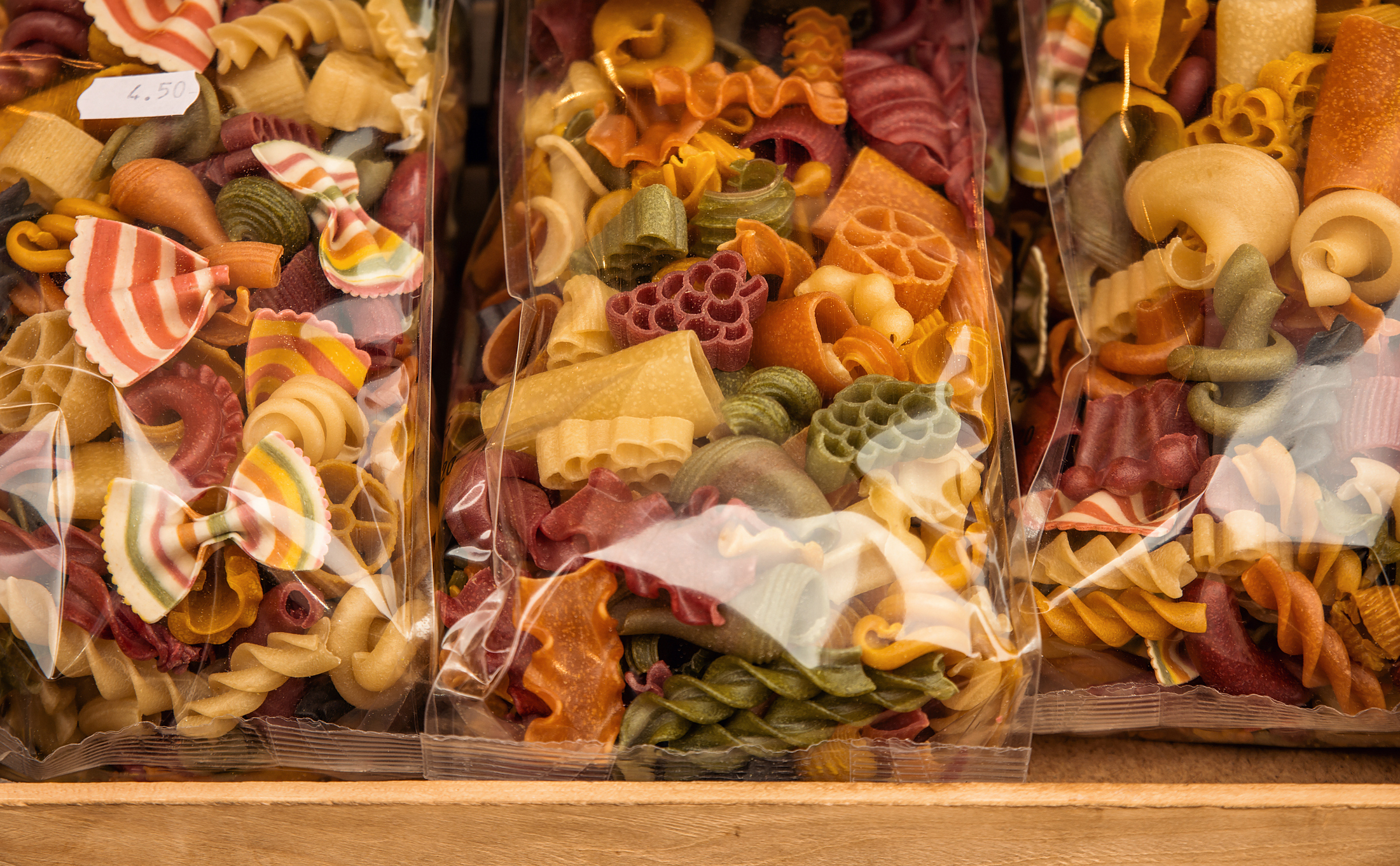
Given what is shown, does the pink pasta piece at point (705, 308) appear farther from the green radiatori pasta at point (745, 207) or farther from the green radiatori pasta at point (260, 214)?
the green radiatori pasta at point (260, 214)

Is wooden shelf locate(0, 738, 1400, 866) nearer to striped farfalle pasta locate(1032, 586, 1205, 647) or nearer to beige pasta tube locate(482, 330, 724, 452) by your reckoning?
striped farfalle pasta locate(1032, 586, 1205, 647)

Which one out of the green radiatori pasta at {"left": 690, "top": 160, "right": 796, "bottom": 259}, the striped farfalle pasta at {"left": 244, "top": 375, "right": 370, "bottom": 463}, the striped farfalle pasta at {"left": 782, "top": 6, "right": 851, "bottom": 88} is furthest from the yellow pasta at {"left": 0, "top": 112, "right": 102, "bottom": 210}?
the striped farfalle pasta at {"left": 782, "top": 6, "right": 851, "bottom": 88}

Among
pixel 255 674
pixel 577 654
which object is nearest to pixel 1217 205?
pixel 577 654

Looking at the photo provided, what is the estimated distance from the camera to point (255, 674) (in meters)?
0.74

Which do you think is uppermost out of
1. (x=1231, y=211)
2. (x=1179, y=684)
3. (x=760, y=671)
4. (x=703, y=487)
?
(x=1231, y=211)

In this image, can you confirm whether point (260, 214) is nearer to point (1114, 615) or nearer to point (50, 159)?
point (50, 159)

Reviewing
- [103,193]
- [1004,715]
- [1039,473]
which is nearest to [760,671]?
[1004,715]

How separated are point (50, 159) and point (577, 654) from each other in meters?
0.70

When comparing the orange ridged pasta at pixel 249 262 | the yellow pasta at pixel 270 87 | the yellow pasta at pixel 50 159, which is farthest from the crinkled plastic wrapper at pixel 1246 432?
the yellow pasta at pixel 50 159

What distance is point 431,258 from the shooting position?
3.16 ft

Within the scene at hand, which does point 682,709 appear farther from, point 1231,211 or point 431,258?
point 1231,211

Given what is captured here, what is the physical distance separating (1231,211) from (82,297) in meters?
1.02

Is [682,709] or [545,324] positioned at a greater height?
[545,324]

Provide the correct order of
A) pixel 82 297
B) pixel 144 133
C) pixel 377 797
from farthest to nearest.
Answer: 1. pixel 144 133
2. pixel 82 297
3. pixel 377 797
